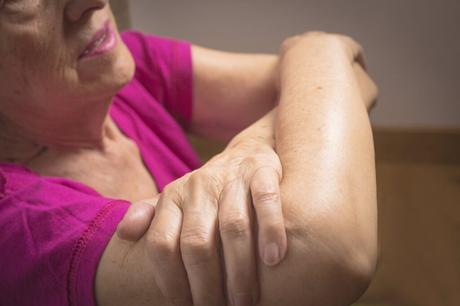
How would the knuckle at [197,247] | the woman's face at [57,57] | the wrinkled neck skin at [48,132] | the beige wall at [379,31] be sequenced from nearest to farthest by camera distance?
the knuckle at [197,247] < the woman's face at [57,57] < the wrinkled neck skin at [48,132] < the beige wall at [379,31]

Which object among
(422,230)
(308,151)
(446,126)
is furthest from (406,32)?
(308,151)

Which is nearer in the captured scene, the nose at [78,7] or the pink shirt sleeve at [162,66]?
the nose at [78,7]

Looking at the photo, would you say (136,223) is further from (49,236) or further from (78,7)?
(78,7)

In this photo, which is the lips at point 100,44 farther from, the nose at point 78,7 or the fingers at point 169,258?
the fingers at point 169,258

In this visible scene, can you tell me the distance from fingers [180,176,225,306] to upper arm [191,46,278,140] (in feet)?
→ 1.76

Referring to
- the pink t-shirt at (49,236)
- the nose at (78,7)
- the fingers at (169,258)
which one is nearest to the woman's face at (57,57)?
the nose at (78,7)

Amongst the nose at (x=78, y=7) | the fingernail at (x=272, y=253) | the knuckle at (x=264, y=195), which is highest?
the nose at (x=78, y=7)

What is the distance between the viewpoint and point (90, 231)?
56cm

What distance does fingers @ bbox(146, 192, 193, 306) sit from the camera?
1.55 feet

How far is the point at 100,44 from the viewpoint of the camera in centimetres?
75

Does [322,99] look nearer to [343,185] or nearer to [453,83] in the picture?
[343,185]

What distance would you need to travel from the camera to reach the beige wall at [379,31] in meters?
1.41

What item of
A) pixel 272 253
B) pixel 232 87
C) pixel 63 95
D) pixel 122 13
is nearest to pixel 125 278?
pixel 272 253

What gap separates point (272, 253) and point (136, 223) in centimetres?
16
